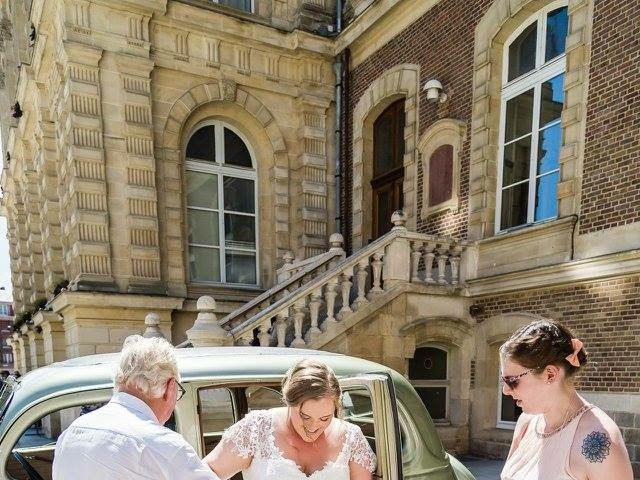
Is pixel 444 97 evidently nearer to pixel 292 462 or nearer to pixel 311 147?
pixel 311 147

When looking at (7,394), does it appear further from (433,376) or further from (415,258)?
(433,376)

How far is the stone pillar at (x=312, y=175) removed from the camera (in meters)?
9.55

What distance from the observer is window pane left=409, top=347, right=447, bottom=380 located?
7383mm

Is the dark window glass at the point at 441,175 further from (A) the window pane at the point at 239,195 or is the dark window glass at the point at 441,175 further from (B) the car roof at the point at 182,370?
(B) the car roof at the point at 182,370

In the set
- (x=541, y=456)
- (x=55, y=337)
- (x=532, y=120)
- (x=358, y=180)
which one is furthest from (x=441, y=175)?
(x=55, y=337)

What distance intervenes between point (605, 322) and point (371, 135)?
5846mm

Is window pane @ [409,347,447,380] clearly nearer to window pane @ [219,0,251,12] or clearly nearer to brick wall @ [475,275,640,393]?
brick wall @ [475,275,640,393]

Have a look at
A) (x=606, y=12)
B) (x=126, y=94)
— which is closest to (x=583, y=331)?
(x=606, y=12)

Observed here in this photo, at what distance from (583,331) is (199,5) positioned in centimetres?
846

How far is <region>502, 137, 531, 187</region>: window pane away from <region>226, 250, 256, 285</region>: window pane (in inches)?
207

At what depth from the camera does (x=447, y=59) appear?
773 centimetres

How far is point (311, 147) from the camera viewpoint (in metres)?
9.67

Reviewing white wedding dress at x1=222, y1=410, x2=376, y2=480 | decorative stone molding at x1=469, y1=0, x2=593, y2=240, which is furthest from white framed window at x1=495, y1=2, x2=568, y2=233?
white wedding dress at x1=222, y1=410, x2=376, y2=480

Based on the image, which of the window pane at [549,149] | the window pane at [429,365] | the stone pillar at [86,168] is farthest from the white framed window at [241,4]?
the window pane at [429,365]
